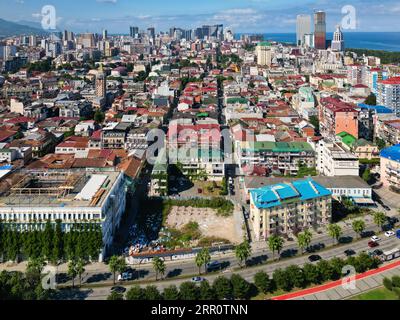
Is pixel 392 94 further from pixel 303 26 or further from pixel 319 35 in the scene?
pixel 303 26

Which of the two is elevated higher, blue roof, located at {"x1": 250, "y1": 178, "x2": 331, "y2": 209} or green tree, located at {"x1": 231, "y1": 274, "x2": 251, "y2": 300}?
blue roof, located at {"x1": 250, "y1": 178, "x2": 331, "y2": 209}

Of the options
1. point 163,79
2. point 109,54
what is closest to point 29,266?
point 163,79

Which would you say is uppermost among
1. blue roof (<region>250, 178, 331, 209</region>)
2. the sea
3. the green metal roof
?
the sea

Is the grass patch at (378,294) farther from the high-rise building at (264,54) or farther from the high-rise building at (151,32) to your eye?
the high-rise building at (151,32)

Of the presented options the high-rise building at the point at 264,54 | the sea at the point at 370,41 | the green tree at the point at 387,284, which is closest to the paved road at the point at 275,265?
the green tree at the point at 387,284

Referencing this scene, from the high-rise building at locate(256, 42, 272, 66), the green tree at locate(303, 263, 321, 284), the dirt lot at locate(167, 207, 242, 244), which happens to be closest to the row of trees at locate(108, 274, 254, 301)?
the green tree at locate(303, 263, 321, 284)

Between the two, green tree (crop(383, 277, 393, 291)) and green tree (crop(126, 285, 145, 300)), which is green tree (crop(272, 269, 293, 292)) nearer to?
green tree (crop(383, 277, 393, 291))

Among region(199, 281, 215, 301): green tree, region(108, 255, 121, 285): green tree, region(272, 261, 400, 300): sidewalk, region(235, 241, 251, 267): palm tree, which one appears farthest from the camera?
region(235, 241, 251, 267): palm tree

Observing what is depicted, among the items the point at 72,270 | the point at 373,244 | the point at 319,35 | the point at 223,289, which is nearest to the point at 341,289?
the point at 223,289
